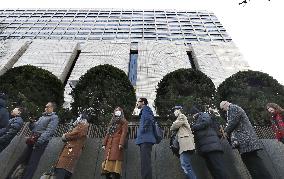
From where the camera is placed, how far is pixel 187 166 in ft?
22.7

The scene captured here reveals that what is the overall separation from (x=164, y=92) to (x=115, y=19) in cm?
3331

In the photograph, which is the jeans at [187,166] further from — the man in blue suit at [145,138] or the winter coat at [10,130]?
the winter coat at [10,130]

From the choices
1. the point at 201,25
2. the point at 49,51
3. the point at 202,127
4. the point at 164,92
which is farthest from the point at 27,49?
the point at 202,127

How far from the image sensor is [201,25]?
1673 inches

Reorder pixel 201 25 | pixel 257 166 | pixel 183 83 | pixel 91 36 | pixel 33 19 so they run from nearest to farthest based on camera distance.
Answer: pixel 257 166 < pixel 183 83 < pixel 91 36 < pixel 201 25 < pixel 33 19

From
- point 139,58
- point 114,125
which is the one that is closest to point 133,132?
point 114,125

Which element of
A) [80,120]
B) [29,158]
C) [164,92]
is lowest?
[29,158]

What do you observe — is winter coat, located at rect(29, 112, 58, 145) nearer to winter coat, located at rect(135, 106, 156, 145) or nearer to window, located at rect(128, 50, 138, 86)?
winter coat, located at rect(135, 106, 156, 145)

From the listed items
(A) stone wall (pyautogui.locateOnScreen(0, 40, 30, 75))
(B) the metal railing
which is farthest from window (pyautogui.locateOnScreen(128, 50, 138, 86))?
(B) the metal railing

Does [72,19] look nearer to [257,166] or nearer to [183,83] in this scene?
[183,83]

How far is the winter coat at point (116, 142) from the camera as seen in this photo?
23.8 ft

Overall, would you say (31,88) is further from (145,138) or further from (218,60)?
(218,60)

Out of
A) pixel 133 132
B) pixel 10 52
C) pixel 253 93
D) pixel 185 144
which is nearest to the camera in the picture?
pixel 185 144

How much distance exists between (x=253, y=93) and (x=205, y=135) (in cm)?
635
